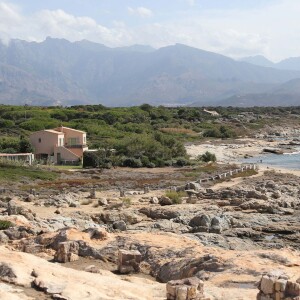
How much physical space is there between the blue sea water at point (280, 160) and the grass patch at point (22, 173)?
27218 millimetres

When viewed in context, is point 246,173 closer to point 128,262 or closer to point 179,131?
point 128,262

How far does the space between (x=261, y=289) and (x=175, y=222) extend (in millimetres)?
14261

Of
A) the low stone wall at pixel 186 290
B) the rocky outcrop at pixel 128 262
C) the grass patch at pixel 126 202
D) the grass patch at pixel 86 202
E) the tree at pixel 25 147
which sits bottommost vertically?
the grass patch at pixel 86 202

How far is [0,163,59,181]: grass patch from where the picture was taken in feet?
165

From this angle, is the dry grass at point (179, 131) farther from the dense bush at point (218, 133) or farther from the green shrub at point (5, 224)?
the green shrub at point (5, 224)

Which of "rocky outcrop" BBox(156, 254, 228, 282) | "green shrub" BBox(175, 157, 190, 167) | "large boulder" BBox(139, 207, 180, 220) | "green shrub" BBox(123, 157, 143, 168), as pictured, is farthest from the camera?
"green shrub" BBox(175, 157, 190, 167)

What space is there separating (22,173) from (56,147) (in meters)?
11.9

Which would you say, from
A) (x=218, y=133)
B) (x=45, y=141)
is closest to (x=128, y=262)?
(x=45, y=141)

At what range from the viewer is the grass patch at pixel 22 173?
165ft

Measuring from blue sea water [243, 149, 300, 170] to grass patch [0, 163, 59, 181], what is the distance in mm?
27218

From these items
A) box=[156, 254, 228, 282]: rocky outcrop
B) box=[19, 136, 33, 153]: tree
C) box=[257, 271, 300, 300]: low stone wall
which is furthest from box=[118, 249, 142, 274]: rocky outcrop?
box=[19, 136, 33, 153]: tree

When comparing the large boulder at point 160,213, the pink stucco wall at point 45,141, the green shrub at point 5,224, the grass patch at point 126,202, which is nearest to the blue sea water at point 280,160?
the pink stucco wall at point 45,141

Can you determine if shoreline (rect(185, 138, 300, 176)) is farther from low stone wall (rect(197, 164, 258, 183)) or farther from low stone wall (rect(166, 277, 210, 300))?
low stone wall (rect(166, 277, 210, 300))

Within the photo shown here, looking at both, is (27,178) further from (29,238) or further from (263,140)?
(263,140)
